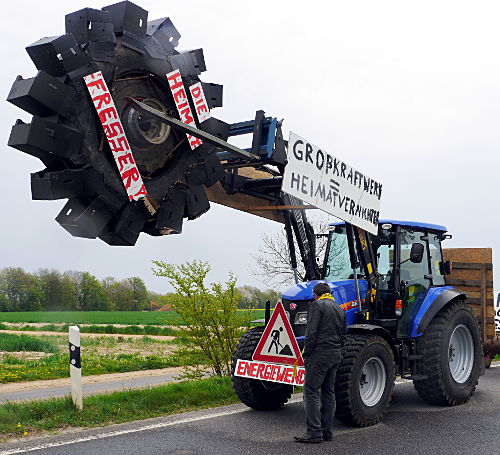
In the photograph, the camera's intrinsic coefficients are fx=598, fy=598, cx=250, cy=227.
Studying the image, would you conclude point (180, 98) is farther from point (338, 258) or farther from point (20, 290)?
point (20, 290)

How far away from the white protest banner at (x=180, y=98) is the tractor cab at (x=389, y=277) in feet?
10.7

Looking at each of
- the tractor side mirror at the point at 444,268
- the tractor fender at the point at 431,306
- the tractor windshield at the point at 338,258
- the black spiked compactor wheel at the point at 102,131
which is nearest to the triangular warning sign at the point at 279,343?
the tractor windshield at the point at 338,258

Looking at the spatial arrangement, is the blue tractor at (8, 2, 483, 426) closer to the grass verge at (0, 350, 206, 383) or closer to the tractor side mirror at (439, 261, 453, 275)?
the tractor side mirror at (439, 261, 453, 275)

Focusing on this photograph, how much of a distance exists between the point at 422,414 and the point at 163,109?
529 centimetres

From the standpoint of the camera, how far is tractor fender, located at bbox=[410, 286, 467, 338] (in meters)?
8.38

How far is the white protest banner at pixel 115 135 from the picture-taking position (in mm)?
4598

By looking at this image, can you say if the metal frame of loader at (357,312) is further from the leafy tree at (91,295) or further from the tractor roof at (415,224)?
the leafy tree at (91,295)

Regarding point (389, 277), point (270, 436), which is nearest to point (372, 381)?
point (270, 436)

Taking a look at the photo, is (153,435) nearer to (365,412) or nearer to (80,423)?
(80,423)

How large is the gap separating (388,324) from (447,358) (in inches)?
38.1

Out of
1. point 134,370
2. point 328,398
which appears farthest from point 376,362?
point 134,370

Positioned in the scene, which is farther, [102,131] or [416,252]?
[416,252]

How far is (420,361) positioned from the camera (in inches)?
328

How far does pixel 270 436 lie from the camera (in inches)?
259
